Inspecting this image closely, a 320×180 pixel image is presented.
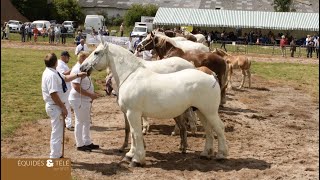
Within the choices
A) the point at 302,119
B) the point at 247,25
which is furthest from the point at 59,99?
the point at 247,25

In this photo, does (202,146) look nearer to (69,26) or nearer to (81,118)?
(81,118)

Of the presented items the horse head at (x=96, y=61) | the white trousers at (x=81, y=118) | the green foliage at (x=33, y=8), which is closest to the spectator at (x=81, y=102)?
the white trousers at (x=81, y=118)

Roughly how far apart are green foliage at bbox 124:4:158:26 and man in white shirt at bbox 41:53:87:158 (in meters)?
62.4

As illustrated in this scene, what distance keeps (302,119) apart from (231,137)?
3.65 metres

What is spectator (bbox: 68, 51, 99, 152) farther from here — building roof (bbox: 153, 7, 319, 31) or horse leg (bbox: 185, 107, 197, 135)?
building roof (bbox: 153, 7, 319, 31)

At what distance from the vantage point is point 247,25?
2119 inches

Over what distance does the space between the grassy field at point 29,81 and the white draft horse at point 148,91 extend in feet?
9.98

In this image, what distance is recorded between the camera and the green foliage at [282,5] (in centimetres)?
6831

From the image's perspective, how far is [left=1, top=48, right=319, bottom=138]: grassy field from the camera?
44.2ft

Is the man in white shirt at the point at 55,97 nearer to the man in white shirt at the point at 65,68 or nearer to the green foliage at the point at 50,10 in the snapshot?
the man in white shirt at the point at 65,68

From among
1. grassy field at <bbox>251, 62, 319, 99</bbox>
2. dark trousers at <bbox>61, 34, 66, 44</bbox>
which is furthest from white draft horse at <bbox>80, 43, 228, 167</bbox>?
dark trousers at <bbox>61, 34, 66, 44</bbox>

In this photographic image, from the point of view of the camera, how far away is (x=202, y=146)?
10875mm

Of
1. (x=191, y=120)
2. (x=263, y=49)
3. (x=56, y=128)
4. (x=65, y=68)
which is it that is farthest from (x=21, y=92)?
(x=263, y=49)

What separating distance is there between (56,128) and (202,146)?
3.61 meters
